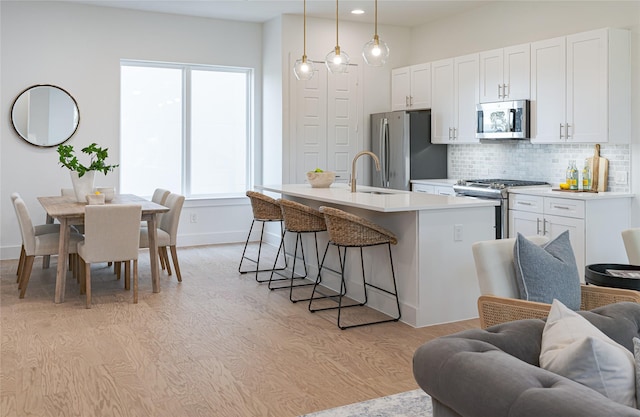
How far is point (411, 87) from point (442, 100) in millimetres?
669

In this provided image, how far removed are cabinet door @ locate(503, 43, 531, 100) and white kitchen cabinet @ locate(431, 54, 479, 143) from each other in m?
0.44

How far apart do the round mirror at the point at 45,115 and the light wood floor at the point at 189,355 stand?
2196 millimetres

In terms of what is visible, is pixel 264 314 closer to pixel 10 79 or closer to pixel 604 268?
pixel 604 268

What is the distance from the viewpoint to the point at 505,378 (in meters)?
1.44

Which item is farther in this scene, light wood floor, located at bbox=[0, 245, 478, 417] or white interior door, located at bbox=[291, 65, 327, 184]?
white interior door, located at bbox=[291, 65, 327, 184]

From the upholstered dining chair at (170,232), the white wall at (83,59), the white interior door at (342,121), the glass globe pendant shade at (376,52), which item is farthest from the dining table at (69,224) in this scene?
the white interior door at (342,121)

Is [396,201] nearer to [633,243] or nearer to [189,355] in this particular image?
[633,243]

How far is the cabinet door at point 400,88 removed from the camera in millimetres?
7618

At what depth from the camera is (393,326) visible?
4.20 metres

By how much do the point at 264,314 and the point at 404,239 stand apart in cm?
120

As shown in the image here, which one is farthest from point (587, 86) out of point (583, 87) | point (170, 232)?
point (170, 232)

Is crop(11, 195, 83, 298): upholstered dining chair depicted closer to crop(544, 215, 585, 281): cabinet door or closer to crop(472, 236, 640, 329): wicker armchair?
crop(472, 236, 640, 329): wicker armchair

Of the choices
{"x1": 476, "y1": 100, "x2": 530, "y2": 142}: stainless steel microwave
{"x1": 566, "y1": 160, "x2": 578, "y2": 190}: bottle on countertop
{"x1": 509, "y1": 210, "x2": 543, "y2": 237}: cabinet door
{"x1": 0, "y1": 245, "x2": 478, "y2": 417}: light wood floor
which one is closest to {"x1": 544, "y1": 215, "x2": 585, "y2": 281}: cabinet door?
{"x1": 509, "y1": 210, "x2": 543, "y2": 237}: cabinet door

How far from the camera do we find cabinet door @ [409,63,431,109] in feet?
23.7
